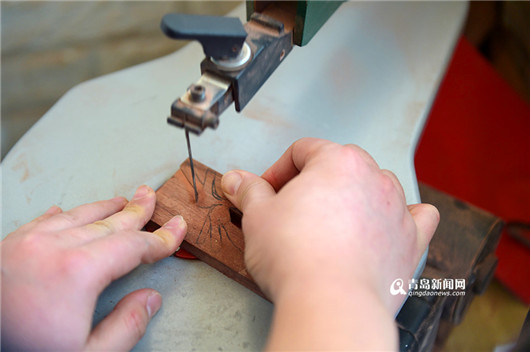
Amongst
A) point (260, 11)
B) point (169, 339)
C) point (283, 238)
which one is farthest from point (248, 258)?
point (260, 11)

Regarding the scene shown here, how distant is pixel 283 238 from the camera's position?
589 millimetres

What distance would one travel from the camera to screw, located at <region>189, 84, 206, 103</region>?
1.99ft

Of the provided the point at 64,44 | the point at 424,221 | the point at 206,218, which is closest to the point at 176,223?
the point at 206,218

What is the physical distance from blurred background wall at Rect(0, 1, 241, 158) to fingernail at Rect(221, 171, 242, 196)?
0.83m

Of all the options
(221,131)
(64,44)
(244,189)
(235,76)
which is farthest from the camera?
(64,44)

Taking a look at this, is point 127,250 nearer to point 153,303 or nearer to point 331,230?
point 153,303

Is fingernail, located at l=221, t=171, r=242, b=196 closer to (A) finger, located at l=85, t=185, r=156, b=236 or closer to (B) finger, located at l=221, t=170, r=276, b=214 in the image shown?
(B) finger, located at l=221, t=170, r=276, b=214

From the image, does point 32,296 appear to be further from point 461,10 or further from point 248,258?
point 461,10

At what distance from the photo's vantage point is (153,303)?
716 millimetres

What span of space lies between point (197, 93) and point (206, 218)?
0.29 meters

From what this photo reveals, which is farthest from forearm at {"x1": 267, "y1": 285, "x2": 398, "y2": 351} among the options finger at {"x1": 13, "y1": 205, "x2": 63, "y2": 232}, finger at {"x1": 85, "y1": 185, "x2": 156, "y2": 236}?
finger at {"x1": 13, "y1": 205, "x2": 63, "y2": 232}

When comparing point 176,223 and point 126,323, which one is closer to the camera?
point 126,323

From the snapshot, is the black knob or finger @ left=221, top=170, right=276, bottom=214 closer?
the black knob

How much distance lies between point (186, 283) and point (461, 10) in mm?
1104
